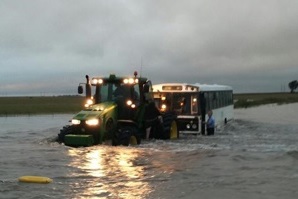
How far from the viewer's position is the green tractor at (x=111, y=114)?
56.5ft

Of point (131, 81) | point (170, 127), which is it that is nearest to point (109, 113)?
point (131, 81)

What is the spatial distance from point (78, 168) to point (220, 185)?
4.22 metres

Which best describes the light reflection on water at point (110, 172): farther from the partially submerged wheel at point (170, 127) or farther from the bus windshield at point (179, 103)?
the bus windshield at point (179, 103)

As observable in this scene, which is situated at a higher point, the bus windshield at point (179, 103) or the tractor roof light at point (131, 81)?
the tractor roof light at point (131, 81)

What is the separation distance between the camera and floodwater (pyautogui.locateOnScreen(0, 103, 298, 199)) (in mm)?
10461

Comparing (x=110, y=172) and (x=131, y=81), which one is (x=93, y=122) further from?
(x=110, y=172)

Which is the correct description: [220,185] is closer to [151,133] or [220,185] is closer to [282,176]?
[282,176]

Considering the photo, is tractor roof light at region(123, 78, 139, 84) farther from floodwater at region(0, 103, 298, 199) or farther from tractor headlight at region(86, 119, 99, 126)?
floodwater at region(0, 103, 298, 199)

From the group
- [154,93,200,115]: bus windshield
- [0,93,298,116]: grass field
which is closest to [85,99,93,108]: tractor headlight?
[154,93,200,115]: bus windshield

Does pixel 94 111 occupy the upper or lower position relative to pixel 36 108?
upper

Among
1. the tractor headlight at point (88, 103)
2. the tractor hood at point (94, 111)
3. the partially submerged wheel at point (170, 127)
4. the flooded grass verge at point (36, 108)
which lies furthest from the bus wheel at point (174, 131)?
the flooded grass verge at point (36, 108)

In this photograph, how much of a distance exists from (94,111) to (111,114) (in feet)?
2.51

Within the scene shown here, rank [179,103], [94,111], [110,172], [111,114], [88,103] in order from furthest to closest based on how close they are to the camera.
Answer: [179,103] < [88,103] < [111,114] < [94,111] < [110,172]

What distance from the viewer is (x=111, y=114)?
17.9 metres
